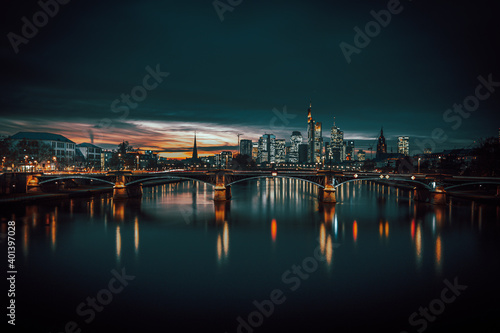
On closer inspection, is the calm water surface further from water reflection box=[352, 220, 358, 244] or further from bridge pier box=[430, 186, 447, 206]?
bridge pier box=[430, 186, 447, 206]

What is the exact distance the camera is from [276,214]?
183 feet

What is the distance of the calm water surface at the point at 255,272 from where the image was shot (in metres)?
18.2

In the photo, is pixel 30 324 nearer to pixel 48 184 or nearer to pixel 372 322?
pixel 372 322

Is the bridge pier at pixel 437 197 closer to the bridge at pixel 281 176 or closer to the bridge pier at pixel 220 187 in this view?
the bridge at pixel 281 176

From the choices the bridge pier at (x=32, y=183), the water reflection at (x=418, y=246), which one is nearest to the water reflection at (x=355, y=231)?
the water reflection at (x=418, y=246)

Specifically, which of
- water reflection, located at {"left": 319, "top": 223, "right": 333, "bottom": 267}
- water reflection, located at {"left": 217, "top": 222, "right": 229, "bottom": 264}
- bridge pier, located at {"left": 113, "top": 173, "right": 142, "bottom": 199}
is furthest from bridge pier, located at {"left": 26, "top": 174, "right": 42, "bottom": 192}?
water reflection, located at {"left": 319, "top": 223, "right": 333, "bottom": 267}

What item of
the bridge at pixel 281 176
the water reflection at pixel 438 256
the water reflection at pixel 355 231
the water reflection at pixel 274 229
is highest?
the bridge at pixel 281 176

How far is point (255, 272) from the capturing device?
1018 inches

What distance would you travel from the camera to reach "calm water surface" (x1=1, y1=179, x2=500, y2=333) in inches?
715

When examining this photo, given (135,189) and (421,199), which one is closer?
(421,199)

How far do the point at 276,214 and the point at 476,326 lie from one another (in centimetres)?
3902

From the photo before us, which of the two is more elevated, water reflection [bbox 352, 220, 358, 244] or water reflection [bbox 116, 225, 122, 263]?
water reflection [bbox 352, 220, 358, 244]

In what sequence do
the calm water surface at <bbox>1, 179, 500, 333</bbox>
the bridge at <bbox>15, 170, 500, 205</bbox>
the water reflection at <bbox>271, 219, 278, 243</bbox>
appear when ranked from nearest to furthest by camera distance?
the calm water surface at <bbox>1, 179, 500, 333</bbox> < the water reflection at <bbox>271, 219, 278, 243</bbox> < the bridge at <bbox>15, 170, 500, 205</bbox>

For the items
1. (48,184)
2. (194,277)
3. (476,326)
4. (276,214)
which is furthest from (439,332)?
(48,184)
